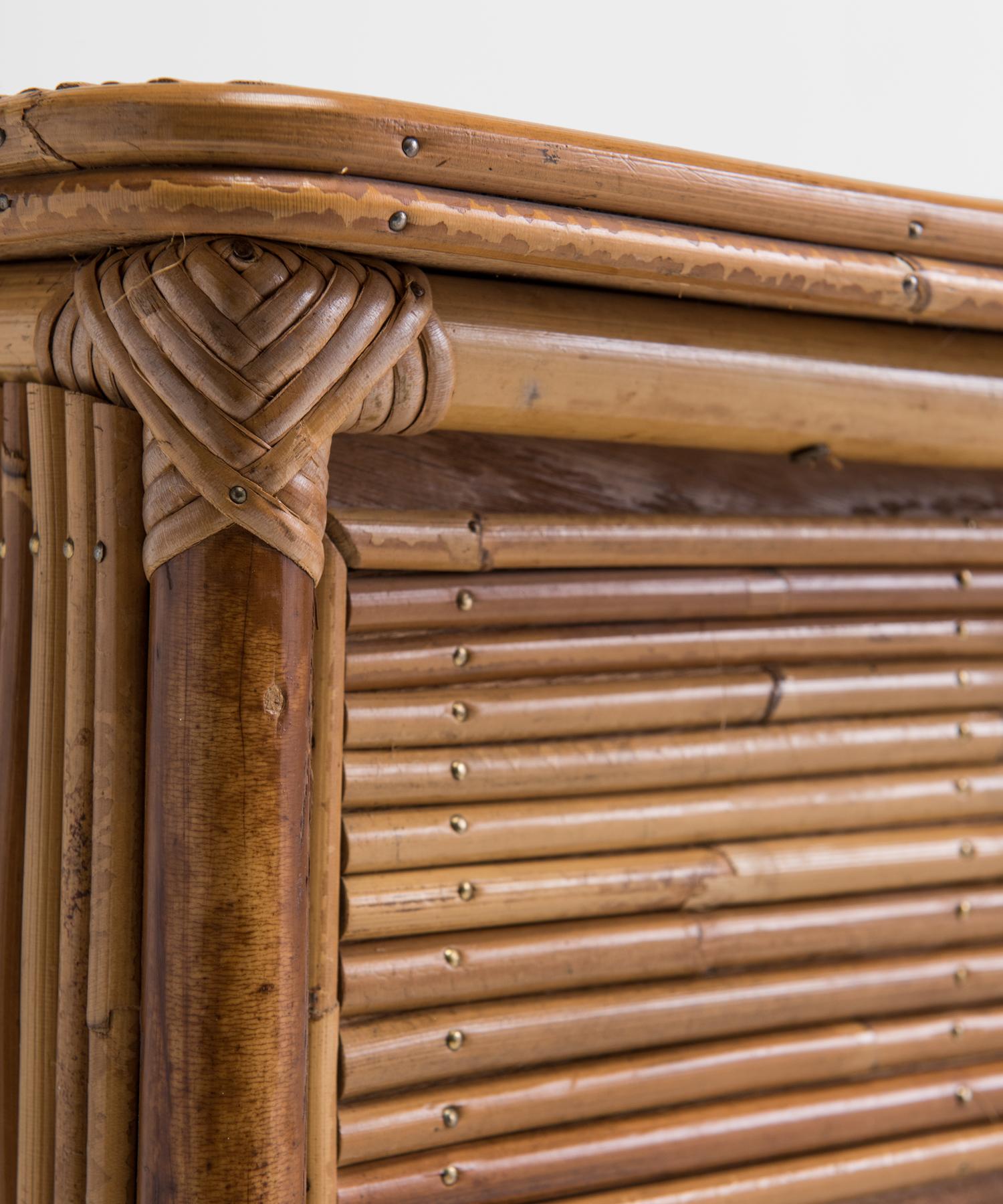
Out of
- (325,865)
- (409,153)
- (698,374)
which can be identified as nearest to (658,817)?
(325,865)

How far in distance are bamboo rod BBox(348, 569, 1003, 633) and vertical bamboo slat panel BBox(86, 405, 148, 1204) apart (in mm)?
312

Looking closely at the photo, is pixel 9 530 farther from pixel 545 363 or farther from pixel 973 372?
pixel 973 372

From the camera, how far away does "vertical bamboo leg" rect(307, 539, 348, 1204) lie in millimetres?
1547

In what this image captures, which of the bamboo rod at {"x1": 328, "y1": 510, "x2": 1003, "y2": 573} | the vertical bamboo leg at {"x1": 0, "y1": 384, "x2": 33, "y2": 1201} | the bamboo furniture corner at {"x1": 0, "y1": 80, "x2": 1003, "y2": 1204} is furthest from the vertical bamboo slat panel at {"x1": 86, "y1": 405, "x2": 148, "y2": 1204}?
the bamboo rod at {"x1": 328, "y1": 510, "x2": 1003, "y2": 573}

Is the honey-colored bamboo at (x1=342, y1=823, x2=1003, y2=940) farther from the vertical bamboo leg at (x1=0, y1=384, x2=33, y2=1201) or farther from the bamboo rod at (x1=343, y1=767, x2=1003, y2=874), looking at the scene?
the vertical bamboo leg at (x1=0, y1=384, x2=33, y2=1201)

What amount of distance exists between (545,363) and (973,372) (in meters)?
0.76

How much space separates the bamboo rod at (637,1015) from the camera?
1695mm

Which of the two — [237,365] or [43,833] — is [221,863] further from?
[237,365]

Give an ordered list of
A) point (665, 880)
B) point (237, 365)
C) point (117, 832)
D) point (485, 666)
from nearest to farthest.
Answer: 1. point (237, 365)
2. point (117, 832)
3. point (485, 666)
4. point (665, 880)

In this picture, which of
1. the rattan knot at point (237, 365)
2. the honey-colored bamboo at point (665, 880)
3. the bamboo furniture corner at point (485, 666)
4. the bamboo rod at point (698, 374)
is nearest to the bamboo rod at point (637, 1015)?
the bamboo furniture corner at point (485, 666)

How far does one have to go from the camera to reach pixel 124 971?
4.82 ft

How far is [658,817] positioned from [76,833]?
2.77 ft

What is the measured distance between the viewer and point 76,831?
4.91ft

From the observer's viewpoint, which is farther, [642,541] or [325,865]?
[642,541]
